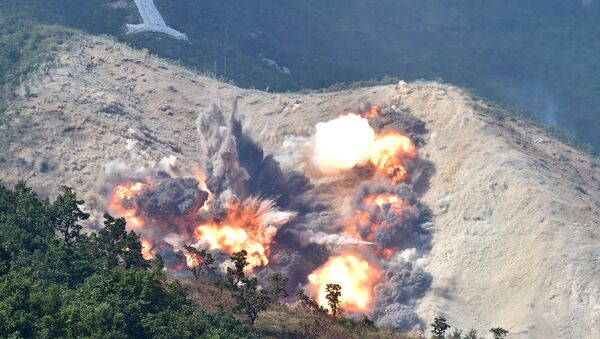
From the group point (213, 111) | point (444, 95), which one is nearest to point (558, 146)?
point (444, 95)

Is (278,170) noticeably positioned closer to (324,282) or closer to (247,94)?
(324,282)

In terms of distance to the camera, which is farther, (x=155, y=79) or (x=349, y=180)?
(x=155, y=79)

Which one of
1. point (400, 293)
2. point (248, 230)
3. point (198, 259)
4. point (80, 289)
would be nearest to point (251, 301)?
point (80, 289)

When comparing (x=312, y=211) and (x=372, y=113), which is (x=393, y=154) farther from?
(x=312, y=211)

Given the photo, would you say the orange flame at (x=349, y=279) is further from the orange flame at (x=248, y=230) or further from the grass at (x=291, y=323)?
the grass at (x=291, y=323)

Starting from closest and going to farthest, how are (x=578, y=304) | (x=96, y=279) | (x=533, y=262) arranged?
(x=96, y=279) < (x=578, y=304) < (x=533, y=262)

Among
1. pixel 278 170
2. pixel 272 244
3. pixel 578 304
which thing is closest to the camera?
pixel 578 304

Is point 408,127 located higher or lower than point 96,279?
higher
